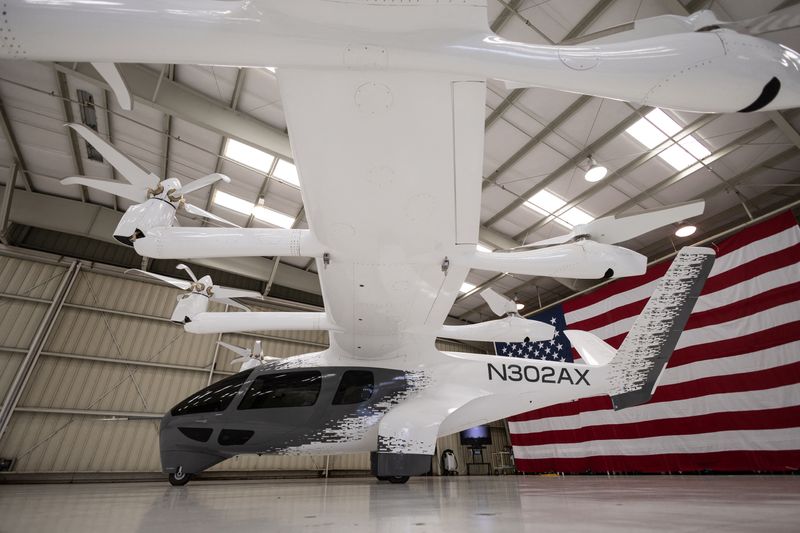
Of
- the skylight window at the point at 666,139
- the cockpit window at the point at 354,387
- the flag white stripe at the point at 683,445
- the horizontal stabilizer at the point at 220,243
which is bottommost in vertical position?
the flag white stripe at the point at 683,445

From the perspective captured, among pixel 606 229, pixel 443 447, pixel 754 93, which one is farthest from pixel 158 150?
pixel 443 447

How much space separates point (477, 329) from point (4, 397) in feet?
49.5

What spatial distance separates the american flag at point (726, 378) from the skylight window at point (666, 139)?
9.15 ft

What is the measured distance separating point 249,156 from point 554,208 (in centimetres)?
1043

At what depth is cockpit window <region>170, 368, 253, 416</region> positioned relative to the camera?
5922 millimetres

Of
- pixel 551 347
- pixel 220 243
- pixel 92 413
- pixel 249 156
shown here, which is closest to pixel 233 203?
pixel 249 156

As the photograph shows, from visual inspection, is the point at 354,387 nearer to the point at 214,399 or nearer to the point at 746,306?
the point at 214,399

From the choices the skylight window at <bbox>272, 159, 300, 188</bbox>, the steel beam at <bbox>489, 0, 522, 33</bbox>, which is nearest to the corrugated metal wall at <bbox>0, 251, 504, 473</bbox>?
the skylight window at <bbox>272, 159, 300, 188</bbox>

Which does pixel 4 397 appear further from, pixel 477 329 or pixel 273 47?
pixel 273 47

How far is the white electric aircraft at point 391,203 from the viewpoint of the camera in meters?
2.12

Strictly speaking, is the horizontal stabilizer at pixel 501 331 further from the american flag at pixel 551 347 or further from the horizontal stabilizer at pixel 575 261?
the american flag at pixel 551 347

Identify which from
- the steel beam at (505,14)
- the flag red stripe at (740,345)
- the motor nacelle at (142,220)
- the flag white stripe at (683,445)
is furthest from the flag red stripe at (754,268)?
the motor nacelle at (142,220)

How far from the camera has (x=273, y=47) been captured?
2242 millimetres

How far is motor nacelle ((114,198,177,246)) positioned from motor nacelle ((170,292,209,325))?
228 cm
